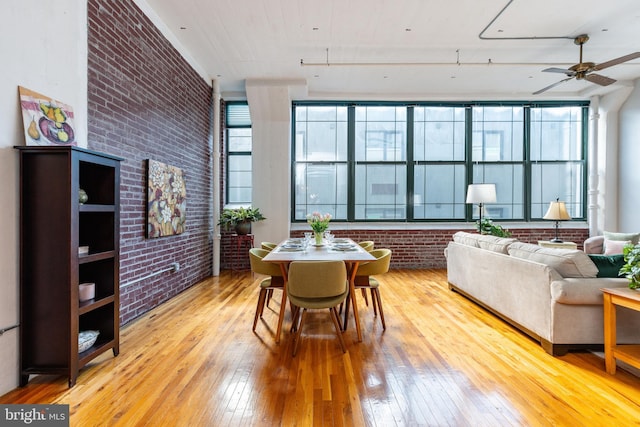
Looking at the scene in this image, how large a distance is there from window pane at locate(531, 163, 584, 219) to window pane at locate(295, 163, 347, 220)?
4.02 metres

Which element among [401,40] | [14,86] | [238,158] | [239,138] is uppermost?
[401,40]

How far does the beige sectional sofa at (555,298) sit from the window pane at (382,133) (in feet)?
13.3

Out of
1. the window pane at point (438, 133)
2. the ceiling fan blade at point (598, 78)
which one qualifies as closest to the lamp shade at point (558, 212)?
the window pane at point (438, 133)

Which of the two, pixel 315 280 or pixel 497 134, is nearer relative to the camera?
pixel 315 280

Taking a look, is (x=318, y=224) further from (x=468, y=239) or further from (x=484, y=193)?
(x=484, y=193)

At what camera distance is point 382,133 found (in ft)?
24.5

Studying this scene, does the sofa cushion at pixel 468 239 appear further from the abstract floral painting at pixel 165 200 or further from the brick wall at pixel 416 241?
Result: the abstract floral painting at pixel 165 200

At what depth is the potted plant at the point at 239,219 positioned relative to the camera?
652 cm

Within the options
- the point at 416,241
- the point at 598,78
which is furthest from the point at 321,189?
the point at 598,78

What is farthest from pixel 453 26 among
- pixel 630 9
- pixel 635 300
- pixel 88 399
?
Answer: pixel 88 399

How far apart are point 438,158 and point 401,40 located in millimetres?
3117

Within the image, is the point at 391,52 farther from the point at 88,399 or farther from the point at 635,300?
the point at 88,399

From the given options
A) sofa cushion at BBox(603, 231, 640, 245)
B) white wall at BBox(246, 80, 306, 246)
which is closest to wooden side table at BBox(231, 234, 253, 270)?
white wall at BBox(246, 80, 306, 246)

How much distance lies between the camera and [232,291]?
17.2 feet
